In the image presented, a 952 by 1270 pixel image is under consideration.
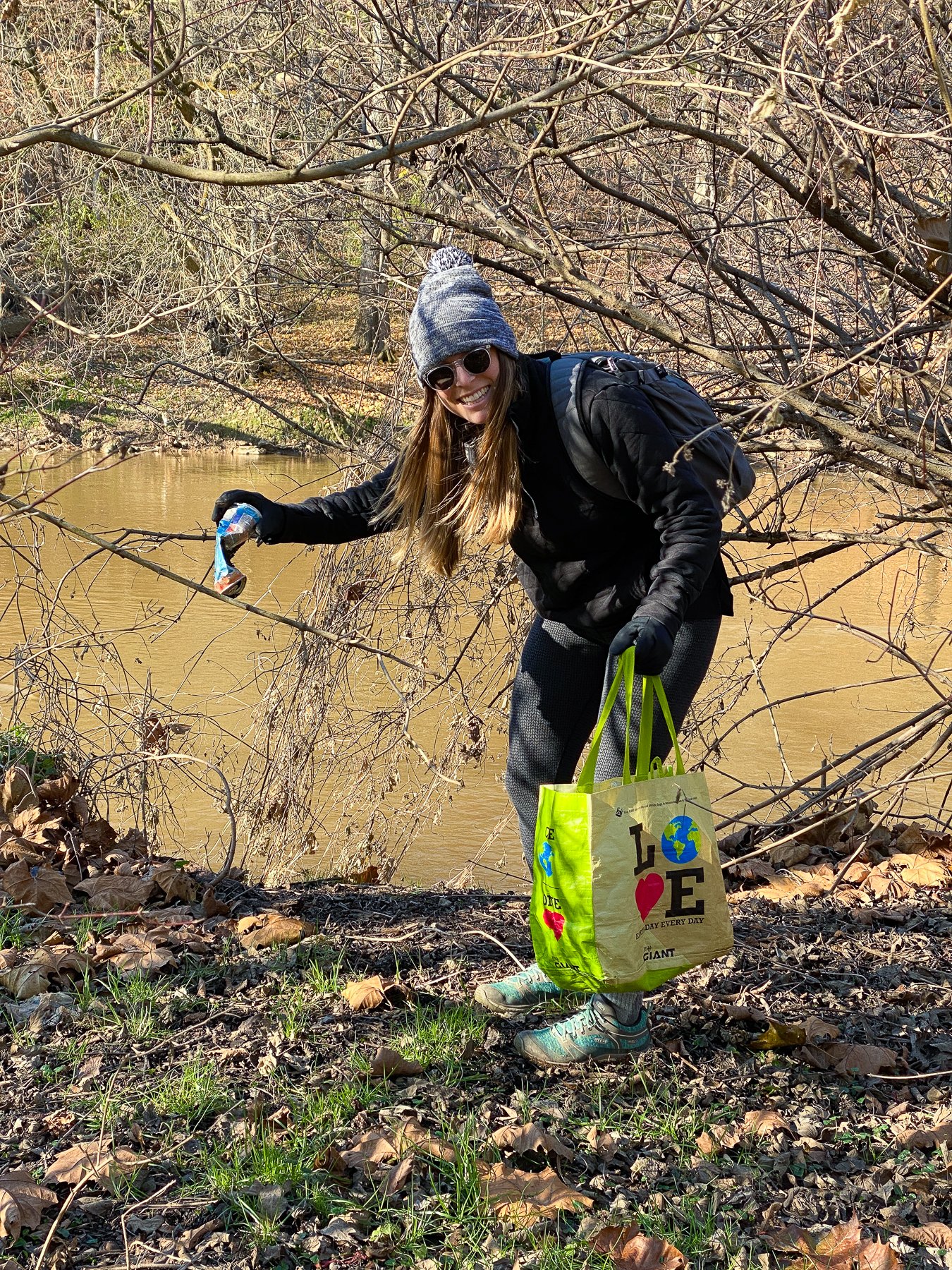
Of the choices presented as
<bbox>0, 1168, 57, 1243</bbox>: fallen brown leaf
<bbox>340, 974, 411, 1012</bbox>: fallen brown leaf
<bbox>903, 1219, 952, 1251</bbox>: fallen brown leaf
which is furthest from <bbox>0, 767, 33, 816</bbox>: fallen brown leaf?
<bbox>903, 1219, 952, 1251</bbox>: fallen brown leaf

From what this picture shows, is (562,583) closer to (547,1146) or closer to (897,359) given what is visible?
(547,1146)

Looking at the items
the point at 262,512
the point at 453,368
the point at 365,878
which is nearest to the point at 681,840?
the point at 453,368

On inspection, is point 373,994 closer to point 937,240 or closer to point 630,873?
point 630,873

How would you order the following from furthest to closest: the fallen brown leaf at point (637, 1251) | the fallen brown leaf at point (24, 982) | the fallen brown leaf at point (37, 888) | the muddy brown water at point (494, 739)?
the muddy brown water at point (494, 739), the fallen brown leaf at point (37, 888), the fallen brown leaf at point (24, 982), the fallen brown leaf at point (637, 1251)

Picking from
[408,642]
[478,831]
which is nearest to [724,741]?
[478,831]

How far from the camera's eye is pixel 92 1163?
97.5 inches

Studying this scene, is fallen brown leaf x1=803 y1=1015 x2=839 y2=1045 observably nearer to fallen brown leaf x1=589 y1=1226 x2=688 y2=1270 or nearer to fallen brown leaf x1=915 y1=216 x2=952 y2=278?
fallen brown leaf x1=589 y1=1226 x2=688 y2=1270

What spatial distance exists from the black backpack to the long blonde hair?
115 mm

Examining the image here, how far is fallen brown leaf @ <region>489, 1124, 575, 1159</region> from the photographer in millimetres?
2561

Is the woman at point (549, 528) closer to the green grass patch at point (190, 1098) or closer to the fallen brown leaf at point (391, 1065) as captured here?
the fallen brown leaf at point (391, 1065)

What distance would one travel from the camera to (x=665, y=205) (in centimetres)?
457

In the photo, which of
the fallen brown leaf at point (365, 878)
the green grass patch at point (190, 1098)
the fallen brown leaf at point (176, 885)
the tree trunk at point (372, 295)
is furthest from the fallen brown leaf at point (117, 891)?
the tree trunk at point (372, 295)

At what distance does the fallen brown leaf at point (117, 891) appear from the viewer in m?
3.72

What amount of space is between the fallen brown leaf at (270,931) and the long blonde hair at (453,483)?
114cm
